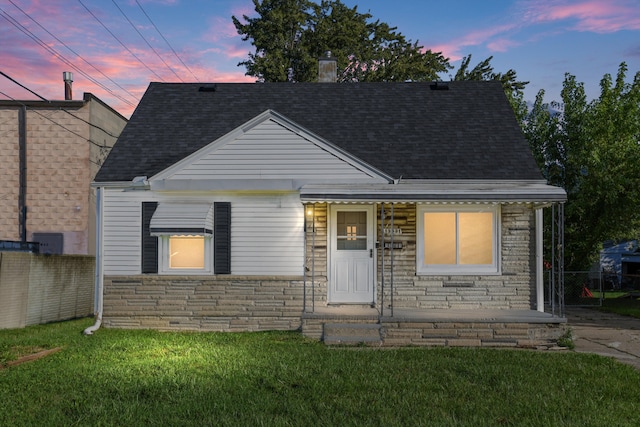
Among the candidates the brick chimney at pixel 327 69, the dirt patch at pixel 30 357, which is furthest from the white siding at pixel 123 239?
the brick chimney at pixel 327 69

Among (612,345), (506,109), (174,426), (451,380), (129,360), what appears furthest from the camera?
(506,109)

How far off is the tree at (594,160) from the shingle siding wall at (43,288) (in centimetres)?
1651

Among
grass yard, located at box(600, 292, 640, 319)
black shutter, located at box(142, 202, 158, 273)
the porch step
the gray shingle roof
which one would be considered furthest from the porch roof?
grass yard, located at box(600, 292, 640, 319)

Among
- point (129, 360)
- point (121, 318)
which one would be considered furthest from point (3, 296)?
point (129, 360)

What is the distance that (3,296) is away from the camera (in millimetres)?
13023

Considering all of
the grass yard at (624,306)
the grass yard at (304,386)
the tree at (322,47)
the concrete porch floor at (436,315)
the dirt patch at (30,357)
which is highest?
the tree at (322,47)

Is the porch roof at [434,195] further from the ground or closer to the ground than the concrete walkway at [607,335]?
further from the ground

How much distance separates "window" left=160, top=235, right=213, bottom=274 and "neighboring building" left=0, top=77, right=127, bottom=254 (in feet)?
30.2

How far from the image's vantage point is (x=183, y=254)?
12750 mm

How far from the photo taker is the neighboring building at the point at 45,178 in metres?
20.5

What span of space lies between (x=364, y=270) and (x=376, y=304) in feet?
2.48

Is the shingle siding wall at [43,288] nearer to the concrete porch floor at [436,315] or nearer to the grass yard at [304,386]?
the grass yard at [304,386]

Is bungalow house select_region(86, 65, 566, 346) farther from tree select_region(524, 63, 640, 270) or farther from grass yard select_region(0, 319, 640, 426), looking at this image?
tree select_region(524, 63, 640, 270)

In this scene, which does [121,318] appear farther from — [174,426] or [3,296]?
[174,426]
